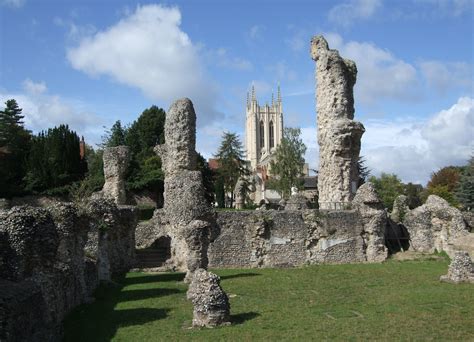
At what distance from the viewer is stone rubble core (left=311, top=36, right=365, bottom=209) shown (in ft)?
90.1

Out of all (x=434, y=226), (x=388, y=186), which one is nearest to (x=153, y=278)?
(x=434, y=226)

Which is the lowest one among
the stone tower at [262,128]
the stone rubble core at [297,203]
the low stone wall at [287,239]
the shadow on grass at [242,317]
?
the shadow on grass at [242,317]

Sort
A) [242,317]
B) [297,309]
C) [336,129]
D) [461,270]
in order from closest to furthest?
[242,317] → [297,309] → [461,270] → [336,129]

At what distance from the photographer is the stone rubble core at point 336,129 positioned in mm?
27453

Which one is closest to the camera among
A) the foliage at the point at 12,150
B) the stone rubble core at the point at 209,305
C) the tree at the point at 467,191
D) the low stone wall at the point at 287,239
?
the stone rubble core at the point at 209,305

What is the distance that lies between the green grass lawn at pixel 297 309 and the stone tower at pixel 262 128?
107879 mm

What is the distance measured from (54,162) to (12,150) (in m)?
5.26

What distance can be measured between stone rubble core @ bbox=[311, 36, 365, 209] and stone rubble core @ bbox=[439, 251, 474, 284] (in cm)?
1017

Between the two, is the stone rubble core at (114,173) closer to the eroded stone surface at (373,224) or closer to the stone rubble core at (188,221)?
the stone rubble core at (188,221)

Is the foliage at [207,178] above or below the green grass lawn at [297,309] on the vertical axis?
above

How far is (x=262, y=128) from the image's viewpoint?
12912cm

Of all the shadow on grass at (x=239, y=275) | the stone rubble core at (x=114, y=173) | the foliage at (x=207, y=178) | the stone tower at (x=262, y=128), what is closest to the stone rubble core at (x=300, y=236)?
the shadow on grass at (x=239, y=275)

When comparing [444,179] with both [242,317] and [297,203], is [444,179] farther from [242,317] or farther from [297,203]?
[242,317]

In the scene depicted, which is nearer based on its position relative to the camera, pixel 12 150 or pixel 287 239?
pixel 287 239
